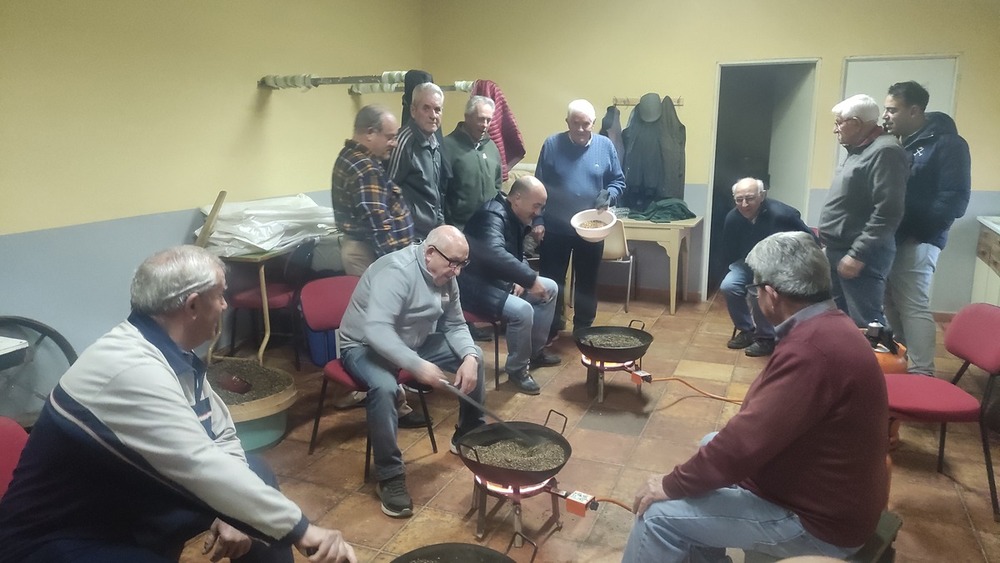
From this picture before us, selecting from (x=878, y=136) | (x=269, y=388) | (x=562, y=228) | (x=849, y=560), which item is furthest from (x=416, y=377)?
(x=878, y=136)

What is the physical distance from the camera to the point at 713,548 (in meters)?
1.78

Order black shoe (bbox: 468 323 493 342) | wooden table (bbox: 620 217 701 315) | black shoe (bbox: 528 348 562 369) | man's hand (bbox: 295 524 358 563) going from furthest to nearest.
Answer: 1. wooden table (bbox: 620 217 701 315)
2. black shoe (bbox: 468 323 493 342)
3. black shoe (bbox: 528 348 562 369)
4. man's hand (bbox: 295 524 358 563)

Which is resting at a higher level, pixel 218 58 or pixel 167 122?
pixel 218 58

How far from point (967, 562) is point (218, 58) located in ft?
13.7

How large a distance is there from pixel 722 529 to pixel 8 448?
1.72 meters

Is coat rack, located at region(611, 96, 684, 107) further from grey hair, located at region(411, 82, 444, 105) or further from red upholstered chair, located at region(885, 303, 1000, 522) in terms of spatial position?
red upholstered chair, located at region(885, 303, 1000, 522)

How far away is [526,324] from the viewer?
138 inches

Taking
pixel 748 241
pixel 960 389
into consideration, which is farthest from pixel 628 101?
pixel 960 389

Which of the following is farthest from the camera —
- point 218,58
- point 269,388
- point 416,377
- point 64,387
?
point 218,58

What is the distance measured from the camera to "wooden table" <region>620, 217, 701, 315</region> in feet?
16.1

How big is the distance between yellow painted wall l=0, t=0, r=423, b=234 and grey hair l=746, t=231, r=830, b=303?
3.03 m

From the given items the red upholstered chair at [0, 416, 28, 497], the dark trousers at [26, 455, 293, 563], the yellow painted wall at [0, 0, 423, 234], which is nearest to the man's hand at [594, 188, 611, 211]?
the yellow painted wall at [0, 0, 423, 234]

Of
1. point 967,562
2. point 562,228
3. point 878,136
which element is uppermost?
point 878,136

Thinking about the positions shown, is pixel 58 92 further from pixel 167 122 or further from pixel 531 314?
pixel 531 314
